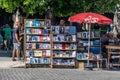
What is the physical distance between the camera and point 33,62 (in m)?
21.9

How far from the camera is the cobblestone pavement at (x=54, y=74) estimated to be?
17.9 m

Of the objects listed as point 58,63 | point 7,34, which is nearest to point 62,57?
point 58,63

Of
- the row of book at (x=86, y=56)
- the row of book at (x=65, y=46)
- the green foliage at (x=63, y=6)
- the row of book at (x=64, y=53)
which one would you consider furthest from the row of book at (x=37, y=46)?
the green foliage at (x=63, y=6)

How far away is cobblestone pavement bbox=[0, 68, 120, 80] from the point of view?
1788 cm

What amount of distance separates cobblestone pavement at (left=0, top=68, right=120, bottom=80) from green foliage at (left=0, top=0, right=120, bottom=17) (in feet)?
12.3

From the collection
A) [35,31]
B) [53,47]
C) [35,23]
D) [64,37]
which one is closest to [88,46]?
[64,37]

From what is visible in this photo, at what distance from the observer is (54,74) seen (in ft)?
62.9

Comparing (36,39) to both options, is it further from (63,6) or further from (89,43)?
(63,6)

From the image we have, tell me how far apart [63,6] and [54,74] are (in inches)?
240

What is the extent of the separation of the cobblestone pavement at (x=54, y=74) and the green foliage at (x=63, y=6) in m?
3.76

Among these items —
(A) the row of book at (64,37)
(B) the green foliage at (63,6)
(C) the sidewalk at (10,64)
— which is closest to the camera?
(C) the sidewalk at (10,64)

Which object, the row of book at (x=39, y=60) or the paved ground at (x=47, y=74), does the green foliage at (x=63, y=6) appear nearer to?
the row of book at (x=39, y=60)

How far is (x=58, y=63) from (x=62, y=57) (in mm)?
335

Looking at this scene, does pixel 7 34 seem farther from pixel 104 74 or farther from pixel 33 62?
pixel 104 74
